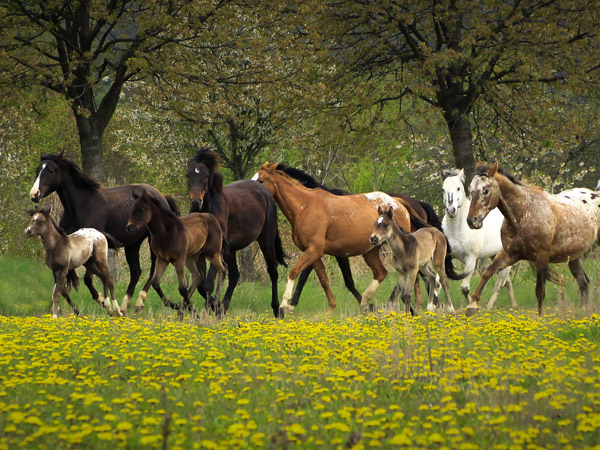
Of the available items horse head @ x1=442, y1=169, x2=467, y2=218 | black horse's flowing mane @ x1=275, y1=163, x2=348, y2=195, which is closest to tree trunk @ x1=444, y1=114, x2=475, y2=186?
horse head @ x1=442, y1=169, x2=467, y2=218

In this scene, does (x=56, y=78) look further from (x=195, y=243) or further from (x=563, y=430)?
(x=563, y=430)

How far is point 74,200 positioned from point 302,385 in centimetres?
824

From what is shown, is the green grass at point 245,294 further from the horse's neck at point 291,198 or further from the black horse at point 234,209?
the horse's neck at point 291,198

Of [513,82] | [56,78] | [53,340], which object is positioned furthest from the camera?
[513,82]

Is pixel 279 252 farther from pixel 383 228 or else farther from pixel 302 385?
pixel 302 385

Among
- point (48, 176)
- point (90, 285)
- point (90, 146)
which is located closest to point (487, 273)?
point (90, 285)

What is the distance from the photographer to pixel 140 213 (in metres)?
12.1

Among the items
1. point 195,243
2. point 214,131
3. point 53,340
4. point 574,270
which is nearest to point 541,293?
point 574,270

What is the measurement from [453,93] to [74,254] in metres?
11.1

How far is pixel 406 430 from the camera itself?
5277mm

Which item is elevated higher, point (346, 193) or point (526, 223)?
point (346, 193)

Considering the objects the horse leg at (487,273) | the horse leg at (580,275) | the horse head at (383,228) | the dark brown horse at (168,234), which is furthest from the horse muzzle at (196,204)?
the horse leg at (580,275)

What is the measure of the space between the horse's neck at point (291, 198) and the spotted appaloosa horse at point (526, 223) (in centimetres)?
338

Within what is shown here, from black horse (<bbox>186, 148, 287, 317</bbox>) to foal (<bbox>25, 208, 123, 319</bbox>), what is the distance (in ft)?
5.44
